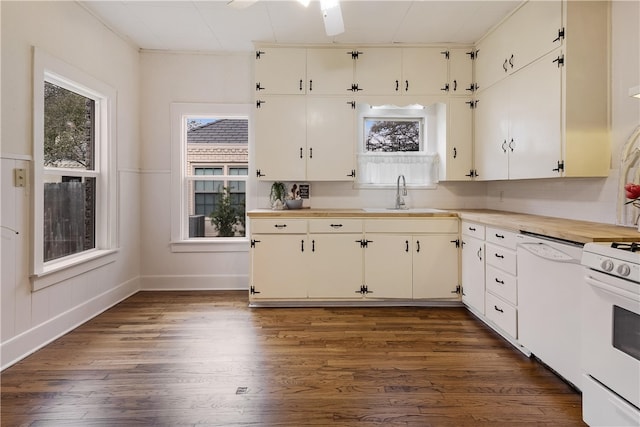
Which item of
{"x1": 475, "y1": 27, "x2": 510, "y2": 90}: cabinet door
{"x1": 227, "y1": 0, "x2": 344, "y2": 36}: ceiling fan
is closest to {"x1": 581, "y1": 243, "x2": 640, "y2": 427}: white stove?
{"x1": 227, "y1": 0, "x2": 344, "y2": 36}: ceiling fan

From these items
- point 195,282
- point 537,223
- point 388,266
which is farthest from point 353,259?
point 195,282

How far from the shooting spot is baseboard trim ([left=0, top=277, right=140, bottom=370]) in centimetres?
237

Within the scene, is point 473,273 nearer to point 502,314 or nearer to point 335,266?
point 502,314

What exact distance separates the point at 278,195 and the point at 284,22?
5.52 ft

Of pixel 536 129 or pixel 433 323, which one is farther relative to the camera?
pixel 433 323

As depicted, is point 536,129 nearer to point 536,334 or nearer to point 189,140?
point 536,334

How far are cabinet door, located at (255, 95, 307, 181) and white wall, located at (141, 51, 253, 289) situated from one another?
0.50 m

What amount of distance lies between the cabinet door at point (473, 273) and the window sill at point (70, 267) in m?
3.36

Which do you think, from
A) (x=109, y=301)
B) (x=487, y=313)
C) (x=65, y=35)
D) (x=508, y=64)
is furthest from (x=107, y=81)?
(x=487, y=313)

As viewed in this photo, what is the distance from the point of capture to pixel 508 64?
3229 millimetres

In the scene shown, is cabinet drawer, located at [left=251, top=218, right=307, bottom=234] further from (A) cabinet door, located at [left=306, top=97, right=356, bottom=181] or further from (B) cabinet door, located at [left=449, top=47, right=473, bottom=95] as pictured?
(B) cabinet door, located at [left=449, top=47, right=473, bottom=95]

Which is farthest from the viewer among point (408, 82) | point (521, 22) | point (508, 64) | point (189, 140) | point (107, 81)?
point (189, 140)

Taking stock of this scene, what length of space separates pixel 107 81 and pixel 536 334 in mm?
4103

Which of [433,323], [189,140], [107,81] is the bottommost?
[433,323]
